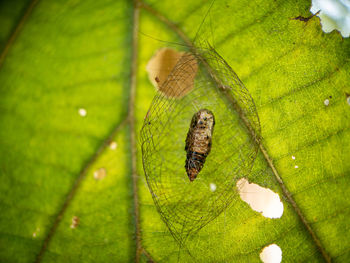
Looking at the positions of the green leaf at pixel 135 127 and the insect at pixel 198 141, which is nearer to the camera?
the green leaf at pixel 135 127

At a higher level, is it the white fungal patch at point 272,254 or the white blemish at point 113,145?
the white blemish at point 113,145

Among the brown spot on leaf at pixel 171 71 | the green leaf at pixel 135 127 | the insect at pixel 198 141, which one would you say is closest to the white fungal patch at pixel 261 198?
the green leaf at pixel 135 127

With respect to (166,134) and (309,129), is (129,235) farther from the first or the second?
(309,129)

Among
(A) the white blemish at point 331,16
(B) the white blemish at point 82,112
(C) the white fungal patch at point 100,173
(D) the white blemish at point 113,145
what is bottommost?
(C) the white fungal patch at point 100,173

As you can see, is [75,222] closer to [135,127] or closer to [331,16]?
[135,127]

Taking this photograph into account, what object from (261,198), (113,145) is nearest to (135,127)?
(113,145)

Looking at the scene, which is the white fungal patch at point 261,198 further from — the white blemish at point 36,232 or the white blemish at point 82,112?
the white blemish at point 36,232
